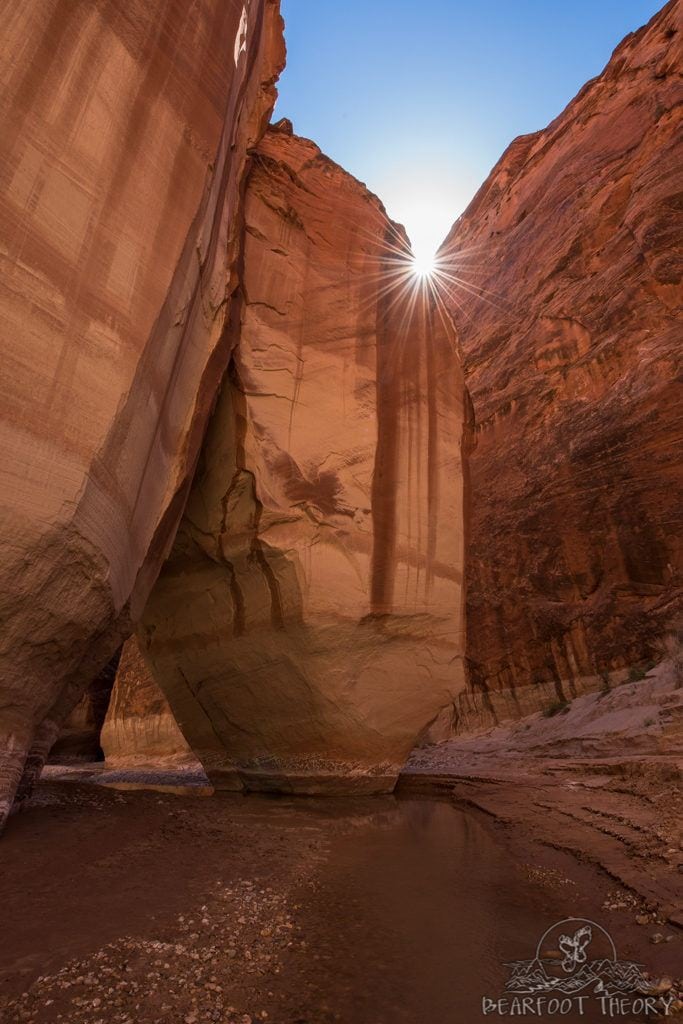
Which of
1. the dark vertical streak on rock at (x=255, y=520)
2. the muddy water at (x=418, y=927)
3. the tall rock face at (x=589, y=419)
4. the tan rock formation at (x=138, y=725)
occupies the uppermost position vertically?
the tall rock face at (x=589, y=419)

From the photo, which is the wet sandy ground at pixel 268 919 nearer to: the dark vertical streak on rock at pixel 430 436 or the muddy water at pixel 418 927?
the muddy water at pixel 418 927

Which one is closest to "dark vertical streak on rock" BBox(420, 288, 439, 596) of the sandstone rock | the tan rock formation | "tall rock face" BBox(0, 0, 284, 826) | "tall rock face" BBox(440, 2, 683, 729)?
"tall rock face" BBox(0, 0, 284, 826)

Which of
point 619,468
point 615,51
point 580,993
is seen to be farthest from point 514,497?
point 615,51

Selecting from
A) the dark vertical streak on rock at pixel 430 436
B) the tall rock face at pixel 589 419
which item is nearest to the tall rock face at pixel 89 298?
the dark vertical streak on rock at pixel 430 436

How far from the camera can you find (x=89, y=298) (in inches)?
168

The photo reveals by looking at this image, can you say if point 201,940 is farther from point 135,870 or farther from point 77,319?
point 77,319

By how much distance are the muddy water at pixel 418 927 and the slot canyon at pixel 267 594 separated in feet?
0.09

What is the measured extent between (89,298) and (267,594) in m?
5.03

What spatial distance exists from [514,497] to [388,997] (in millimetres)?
21426

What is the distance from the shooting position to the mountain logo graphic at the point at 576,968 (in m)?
2.49

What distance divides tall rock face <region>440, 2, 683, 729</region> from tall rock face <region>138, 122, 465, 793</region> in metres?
10.7

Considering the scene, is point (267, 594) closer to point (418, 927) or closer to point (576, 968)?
point (418, 927)

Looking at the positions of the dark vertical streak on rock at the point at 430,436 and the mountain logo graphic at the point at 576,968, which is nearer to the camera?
the mountain logo graphic at the point at 576,968

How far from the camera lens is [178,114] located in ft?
17.0
